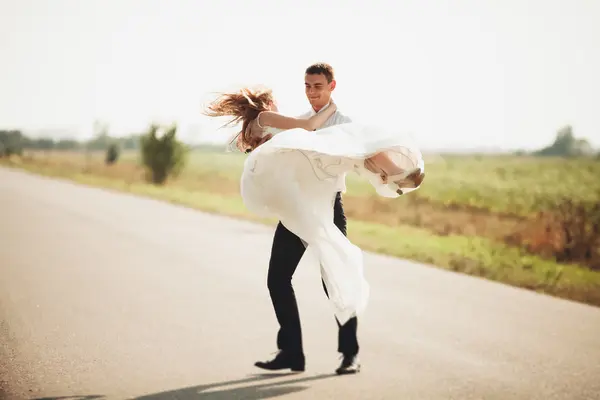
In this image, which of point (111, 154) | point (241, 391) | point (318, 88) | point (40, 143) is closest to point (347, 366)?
point (241, 391)

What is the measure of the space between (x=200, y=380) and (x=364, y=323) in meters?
2.11

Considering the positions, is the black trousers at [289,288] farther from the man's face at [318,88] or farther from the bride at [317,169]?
the man's face at [318,88]

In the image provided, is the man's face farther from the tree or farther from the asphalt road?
the tree

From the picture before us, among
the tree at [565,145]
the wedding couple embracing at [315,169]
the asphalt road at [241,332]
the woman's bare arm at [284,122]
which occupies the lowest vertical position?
the asphalt road at [241,332]

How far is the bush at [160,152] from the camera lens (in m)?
35.8

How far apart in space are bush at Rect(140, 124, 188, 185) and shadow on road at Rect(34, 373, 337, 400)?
32.1m

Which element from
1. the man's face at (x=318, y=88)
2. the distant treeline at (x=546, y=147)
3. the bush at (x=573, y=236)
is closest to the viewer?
the man's face at (x=318, y=88)

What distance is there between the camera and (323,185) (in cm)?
450

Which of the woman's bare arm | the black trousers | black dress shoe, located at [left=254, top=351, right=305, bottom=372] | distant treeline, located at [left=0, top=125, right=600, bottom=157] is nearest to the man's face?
the woman's bare arm

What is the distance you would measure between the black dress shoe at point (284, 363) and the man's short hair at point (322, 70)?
6.07 feet

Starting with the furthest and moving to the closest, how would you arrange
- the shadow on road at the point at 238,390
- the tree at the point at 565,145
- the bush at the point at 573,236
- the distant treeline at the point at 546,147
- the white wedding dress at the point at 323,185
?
the tree at the point at 565,145
the distant treeline at the point at 546,147
the bush at the point at 573,236
the white wedding dress at the point at 323,185
the shadow on road at the point at 238,390

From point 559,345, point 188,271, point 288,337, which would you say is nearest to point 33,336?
point 288,337

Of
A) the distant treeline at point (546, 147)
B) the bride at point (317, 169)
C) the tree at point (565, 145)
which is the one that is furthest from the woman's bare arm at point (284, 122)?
the tree at point (565, 145)

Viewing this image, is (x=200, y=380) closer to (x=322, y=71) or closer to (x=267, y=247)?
(x=322, y=71)
